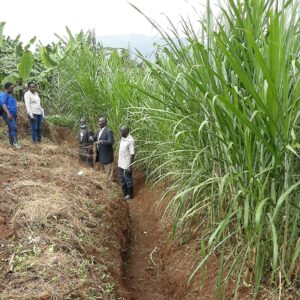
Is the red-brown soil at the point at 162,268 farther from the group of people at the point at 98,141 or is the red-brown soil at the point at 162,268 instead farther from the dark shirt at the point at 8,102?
the dark shirt at the point at 8,102

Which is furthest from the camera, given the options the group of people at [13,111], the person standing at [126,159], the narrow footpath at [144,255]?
the group of people at [13,111]

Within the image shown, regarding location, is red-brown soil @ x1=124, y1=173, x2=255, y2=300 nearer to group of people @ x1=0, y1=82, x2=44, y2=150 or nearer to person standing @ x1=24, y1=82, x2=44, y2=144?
group of people @ x1=0, y1=82, x2=44, y2=150

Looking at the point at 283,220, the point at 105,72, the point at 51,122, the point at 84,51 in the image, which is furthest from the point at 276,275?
the point at 51,122

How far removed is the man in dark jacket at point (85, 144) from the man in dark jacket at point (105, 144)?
1.21 ft

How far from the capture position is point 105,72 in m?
8.12

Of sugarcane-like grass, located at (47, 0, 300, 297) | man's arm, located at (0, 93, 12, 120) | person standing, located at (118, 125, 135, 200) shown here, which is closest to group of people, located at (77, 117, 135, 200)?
person standing, located at (118, 125, 135, 200)

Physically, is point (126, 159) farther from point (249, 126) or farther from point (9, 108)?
point (249, 126)

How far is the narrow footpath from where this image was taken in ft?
13.3

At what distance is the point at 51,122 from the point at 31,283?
776 cm

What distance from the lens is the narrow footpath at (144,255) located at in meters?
4.06

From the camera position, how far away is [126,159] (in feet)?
22.2

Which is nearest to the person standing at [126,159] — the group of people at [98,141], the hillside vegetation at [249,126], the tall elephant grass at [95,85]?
the group of people at [98,141]

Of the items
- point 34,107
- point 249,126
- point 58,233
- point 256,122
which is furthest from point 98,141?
point 249,126

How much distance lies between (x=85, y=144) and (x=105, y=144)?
94 centimetres
